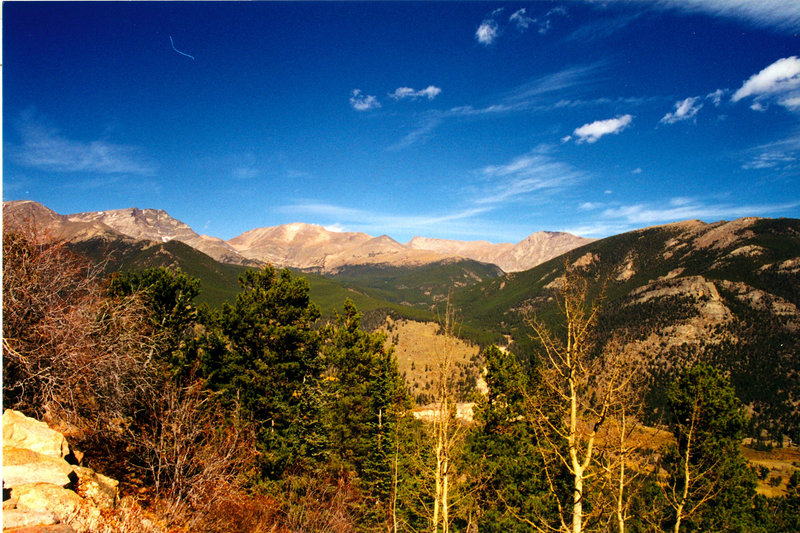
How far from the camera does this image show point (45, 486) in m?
8.74

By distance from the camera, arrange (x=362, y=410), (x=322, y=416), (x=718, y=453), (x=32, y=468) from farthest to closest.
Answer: (x=362, y=410)
(x=322, y=416)
(x=718, y=453)
(x=32, y=468)

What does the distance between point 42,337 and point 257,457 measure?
12634mm

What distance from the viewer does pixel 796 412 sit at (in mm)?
158750

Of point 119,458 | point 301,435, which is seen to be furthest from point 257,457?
point 119,458

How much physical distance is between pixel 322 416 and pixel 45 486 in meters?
17.7

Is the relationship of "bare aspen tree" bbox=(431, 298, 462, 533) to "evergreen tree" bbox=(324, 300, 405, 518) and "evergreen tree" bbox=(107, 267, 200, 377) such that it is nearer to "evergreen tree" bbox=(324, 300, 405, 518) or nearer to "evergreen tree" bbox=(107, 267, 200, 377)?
"evergreen tree" bbox=(324, 300, 405, 518)

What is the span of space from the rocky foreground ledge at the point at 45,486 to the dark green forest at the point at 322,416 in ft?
5.76

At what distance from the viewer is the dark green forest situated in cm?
1205

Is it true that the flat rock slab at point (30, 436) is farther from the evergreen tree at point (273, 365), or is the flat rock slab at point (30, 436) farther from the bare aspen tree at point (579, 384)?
the bare aspen tree at point (579, 384)

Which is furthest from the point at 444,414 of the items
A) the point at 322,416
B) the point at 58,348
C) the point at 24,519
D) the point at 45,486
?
the point at 58,348

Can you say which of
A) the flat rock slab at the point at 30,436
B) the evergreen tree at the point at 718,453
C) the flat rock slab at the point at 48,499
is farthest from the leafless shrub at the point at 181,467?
the evergreen tree at the point at 718,453

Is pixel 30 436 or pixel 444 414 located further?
pixel 444 414

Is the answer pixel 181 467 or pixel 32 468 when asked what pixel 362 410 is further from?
pixel 32 468

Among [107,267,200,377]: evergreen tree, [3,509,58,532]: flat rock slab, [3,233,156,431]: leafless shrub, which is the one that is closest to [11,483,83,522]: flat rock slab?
[3,509,58,532]: flat rock slab
